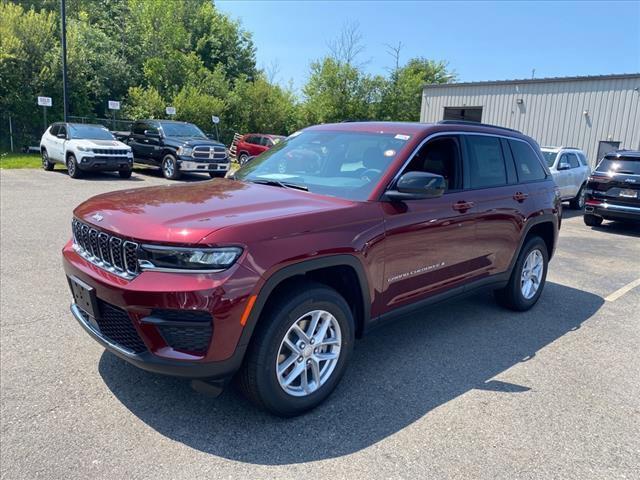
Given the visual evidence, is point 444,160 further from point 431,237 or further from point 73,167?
point 73,167

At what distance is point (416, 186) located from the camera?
3438 millimetres

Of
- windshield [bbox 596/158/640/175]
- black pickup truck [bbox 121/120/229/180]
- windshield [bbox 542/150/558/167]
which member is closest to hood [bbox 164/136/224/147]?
black pickup truck [bbox 121/120/229/180]

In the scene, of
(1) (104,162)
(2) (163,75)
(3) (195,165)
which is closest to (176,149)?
(3) (195,165)

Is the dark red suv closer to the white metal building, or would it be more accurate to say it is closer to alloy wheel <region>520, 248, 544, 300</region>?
alloy wheel <region>520, 248, 544, 300</region>

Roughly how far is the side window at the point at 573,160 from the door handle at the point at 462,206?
442 inches

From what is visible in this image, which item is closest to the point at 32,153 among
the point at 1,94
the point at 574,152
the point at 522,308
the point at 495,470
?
the point at 1,94

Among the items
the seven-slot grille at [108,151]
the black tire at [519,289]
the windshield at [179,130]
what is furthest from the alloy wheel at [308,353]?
the windshield at [179,130]

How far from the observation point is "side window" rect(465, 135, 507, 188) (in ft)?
14.8

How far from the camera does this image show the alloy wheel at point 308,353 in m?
3.07

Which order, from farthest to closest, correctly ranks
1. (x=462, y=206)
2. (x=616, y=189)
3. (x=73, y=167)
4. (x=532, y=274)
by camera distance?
1. (x=73, y=167)
2. (x=616, y=189)
3. (x=532, y=274)
4. (x=462, y=206)

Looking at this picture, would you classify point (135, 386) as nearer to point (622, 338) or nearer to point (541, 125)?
point (622, 338)

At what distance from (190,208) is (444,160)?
7.38ft

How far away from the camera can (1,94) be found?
23.0 meters

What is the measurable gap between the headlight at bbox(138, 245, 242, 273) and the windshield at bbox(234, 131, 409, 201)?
115 cm
